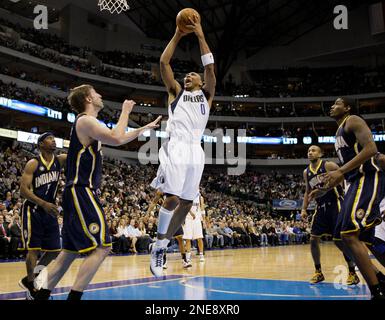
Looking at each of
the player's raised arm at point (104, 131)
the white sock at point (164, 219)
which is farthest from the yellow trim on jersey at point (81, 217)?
the white sock at point (164, 219)

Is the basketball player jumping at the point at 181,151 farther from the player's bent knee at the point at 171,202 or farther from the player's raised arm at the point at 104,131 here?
the player's raised arm at the point at 104,131

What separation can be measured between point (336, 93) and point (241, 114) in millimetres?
8851

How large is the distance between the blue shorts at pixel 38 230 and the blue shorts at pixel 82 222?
160 centimetres

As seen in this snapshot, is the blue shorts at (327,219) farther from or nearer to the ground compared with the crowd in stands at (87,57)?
nearer to the ground

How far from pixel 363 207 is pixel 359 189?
0.71 feet

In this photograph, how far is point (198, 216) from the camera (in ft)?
36.8

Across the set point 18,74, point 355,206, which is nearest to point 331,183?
point 355,206

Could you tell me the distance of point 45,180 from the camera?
5.56 meters

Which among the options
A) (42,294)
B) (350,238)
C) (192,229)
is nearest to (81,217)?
(42,294)

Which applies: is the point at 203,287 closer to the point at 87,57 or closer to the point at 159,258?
the point at 159,258

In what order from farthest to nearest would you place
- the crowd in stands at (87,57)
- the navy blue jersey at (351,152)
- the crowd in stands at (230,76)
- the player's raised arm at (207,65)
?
the crowd in stands at (230,76), the crowd in stands at (87,57), the player's raised arm at (207,65), the navy blue jersey at (351,152)

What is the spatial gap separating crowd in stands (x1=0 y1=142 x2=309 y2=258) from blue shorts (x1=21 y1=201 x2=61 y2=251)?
4848mm

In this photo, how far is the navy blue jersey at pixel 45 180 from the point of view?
18.1 ft

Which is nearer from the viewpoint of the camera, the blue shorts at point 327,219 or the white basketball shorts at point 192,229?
the blue shorts at point 327,219
